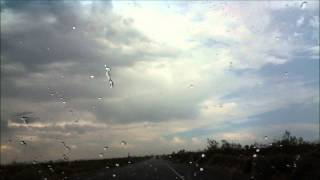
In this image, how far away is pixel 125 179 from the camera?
105 ft

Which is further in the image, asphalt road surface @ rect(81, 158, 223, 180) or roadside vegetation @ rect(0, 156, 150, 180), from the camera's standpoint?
roadside vegetation @ rect(0, 156, 150, 180)

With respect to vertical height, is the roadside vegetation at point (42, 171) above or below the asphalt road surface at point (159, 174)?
above

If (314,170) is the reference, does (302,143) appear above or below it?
above

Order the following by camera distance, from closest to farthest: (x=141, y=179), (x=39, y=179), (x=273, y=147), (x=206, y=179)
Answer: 1. (x=206, y=179)
2. (x=141, y=179)
3. (x=39, y=179)
4. (x=273, y=147)

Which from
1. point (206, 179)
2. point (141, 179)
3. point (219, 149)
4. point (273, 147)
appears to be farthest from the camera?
point (219, 149)

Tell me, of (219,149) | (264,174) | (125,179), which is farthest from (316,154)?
(219,149)

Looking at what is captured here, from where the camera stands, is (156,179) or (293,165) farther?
(156,179)

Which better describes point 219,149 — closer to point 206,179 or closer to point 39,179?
point 39,179

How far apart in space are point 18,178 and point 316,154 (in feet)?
61.2

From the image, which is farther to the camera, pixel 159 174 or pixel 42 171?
pixel 42 171

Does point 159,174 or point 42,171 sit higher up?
point 42,171

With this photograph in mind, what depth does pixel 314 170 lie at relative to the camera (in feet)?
72.7

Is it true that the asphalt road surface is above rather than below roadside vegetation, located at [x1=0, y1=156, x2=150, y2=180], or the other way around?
below

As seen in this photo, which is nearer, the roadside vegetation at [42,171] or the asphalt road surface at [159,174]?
the asphalt road surface at [159,174]
